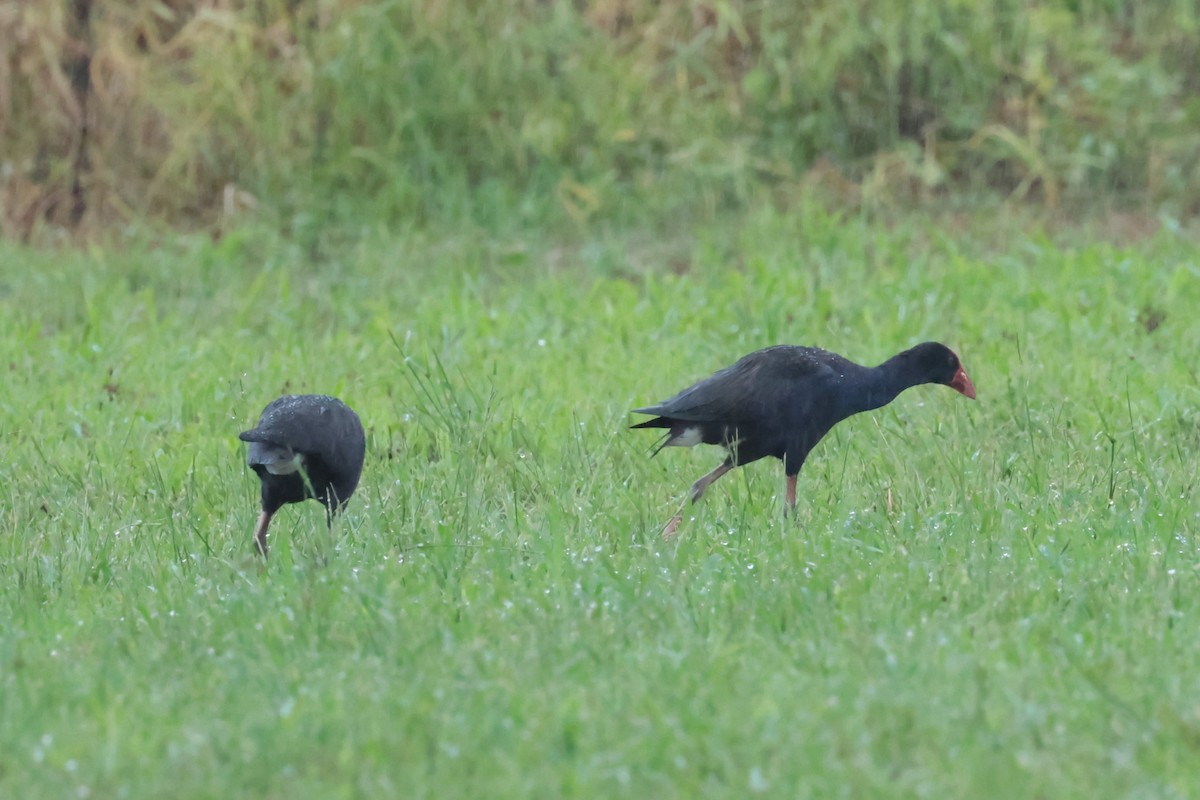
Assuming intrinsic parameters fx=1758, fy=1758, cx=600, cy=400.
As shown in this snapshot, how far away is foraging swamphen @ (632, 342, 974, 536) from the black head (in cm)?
28

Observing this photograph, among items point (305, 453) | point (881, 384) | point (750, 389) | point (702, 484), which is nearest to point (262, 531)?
point (305, 453)

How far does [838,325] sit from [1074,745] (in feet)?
16.6

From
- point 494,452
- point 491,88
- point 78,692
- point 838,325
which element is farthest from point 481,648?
point 491,88

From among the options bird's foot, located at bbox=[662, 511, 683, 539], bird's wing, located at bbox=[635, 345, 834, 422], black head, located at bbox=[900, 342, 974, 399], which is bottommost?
bird's foot, located at bbox=[662, 511, 683, 539]

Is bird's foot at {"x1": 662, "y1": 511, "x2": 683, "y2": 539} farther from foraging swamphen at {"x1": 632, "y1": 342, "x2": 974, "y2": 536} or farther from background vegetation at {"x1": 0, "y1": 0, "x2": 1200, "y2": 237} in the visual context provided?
background vegetation at {"x1": 0, "y1": 0, "x2": 1200, "y2": 237}

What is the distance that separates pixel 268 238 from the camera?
37.2ft

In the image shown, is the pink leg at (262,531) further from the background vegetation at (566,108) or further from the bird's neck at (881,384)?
the background vegetation at (566,108)

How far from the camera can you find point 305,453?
5535mm

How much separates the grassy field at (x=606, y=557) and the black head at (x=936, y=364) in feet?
0.79

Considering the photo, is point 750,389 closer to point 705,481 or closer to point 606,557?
point 705,481

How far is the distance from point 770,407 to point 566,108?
646cm

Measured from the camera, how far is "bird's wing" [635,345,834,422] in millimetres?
5965

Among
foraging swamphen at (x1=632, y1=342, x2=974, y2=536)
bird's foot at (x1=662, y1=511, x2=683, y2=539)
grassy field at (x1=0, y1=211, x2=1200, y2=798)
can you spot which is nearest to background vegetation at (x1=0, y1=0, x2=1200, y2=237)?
grassy field at (x1=0, y1=211, x2=1200, y2=798)

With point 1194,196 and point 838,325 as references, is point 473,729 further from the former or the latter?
point 1194,196
